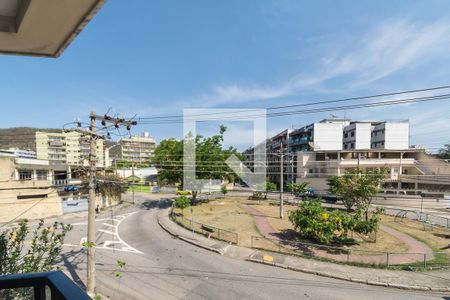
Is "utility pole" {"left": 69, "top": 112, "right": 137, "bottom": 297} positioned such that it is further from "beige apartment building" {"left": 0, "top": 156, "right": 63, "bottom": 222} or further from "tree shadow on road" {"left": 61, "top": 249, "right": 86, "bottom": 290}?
"beige apartment building" {"left": 0, "top": 156, "right": 63, "bottom": 222}

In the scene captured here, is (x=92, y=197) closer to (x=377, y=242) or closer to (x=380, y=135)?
(x=377, y=242)

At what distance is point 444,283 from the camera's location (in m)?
11.7

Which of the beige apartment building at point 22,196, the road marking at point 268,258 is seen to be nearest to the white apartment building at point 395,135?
the road marking at point 268,258

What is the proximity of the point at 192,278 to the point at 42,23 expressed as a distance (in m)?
12.6

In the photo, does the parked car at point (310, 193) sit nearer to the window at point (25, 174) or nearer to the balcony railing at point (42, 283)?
the window at point (25, 174)

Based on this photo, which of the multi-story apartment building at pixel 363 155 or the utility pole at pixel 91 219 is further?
the multi-story apartment building at pixel 363 155

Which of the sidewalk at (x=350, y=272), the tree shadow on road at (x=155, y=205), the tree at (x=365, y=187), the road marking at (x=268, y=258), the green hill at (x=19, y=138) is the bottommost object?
the tree shadow on road at (x=155, y=205)

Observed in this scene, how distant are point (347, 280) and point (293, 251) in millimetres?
3652

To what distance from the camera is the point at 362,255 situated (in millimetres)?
14922

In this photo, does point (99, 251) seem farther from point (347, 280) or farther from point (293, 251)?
point (347, 280)

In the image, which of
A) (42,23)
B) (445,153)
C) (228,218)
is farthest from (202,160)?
(445,153)

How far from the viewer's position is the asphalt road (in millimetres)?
10797

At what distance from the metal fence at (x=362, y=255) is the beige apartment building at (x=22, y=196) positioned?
19407 millimetres

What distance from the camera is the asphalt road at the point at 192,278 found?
35.4 ft
